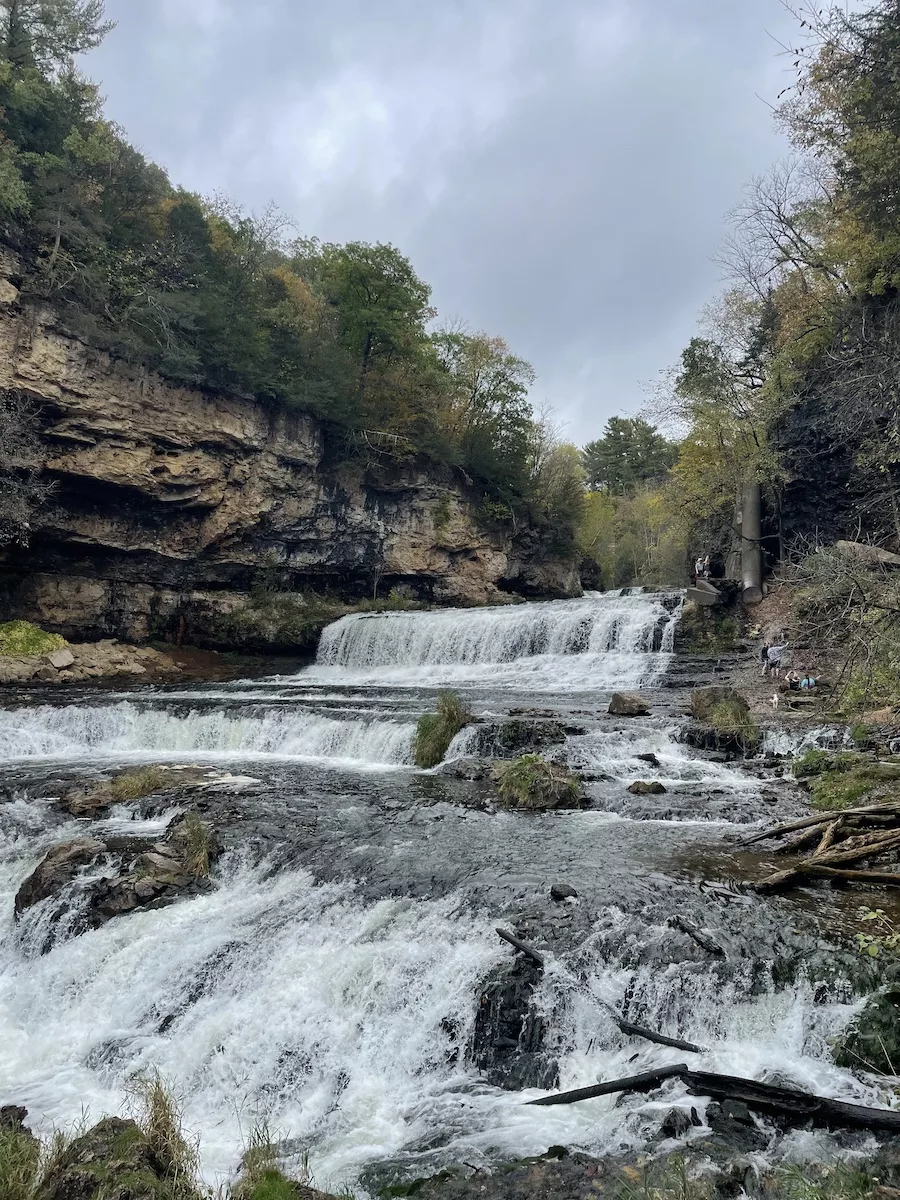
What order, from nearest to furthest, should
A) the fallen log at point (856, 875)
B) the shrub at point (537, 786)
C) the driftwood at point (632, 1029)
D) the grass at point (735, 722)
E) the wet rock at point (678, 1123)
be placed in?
the wet rock at point (678, 1123), the driftwood at point (632, 1029), the fallen log at point (856, 875), the shrub at point (537, 786), the grass at point (735, 722)

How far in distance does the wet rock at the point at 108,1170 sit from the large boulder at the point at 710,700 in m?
10.8

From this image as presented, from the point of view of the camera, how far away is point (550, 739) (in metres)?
11.6

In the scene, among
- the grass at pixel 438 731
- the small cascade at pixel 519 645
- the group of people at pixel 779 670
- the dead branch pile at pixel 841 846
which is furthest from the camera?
the small cascade at pixel 519 645

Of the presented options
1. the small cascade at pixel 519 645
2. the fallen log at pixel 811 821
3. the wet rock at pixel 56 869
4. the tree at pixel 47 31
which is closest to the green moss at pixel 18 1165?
the wet rock at pixel 56 869

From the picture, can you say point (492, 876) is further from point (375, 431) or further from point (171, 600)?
point (375, 431)

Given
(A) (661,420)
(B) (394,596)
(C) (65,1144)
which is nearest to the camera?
(C) (65,1144)

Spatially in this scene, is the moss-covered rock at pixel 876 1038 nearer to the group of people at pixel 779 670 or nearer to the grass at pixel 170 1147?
the grass at pixel 170 1147

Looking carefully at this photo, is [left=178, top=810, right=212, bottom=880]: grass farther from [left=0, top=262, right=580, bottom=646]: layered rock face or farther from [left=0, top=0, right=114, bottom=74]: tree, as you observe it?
[left=0, top=0, right=114, bottom=74]: tree

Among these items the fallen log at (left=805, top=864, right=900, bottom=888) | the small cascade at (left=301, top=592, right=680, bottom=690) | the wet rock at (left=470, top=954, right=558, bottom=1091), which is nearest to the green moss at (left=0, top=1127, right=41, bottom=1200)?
the wet rock at (left=470, top=954, right=558, bottom=1091)

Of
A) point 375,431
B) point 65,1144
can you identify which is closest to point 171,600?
point 375,431

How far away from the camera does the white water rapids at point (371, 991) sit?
437cm

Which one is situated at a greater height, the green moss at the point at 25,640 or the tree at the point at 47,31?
the tree at the point at 47,31

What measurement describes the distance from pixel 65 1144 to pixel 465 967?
8.89ft

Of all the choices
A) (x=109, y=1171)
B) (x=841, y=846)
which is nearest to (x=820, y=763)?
(x=841, y=846)
